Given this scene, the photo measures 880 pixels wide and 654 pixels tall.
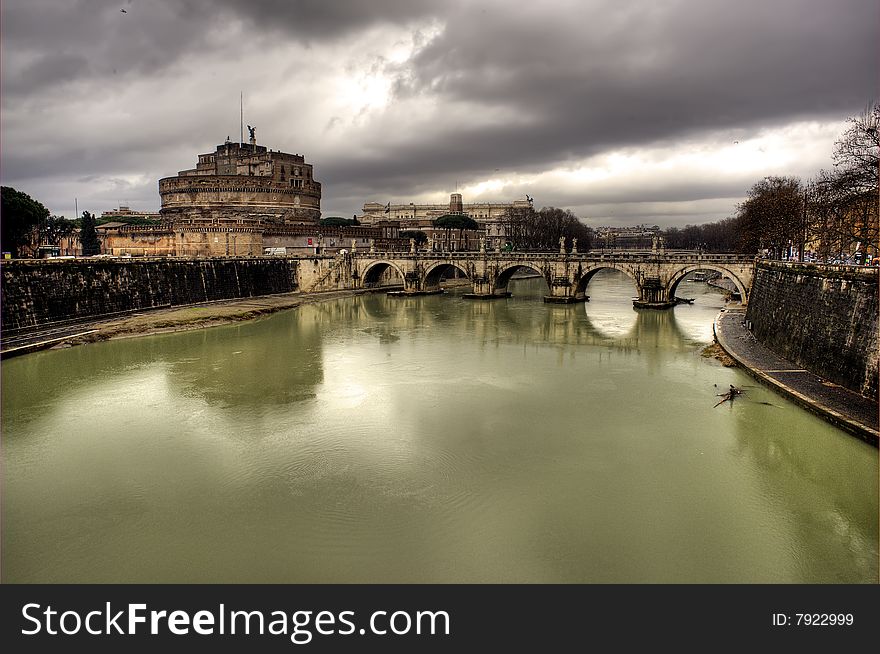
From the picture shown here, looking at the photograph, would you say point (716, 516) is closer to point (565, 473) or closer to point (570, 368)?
point (565, 473)

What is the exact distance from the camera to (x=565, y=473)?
10773 millimetres

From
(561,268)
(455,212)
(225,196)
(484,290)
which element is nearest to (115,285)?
(484,290)

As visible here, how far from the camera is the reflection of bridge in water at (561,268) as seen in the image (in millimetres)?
34594

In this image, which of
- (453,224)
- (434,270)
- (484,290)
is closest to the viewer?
(484,290)

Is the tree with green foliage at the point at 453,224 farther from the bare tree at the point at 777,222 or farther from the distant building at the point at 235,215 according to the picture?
the bare tree at the point at 777,222

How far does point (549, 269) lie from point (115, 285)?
2681 cm

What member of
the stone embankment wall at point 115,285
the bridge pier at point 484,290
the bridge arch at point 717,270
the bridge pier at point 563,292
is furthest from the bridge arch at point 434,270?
the bridge arch at point 717,270

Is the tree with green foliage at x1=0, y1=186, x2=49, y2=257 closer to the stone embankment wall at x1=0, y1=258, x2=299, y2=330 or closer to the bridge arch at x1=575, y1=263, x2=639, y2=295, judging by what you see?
the stone embankment wall at x1=0, y1=258, x2=299, y2=330

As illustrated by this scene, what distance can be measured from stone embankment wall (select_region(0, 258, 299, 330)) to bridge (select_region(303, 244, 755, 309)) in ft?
23.9

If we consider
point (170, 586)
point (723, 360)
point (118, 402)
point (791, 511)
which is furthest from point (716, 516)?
point (118, 402)

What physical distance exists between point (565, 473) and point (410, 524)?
336 centimetres

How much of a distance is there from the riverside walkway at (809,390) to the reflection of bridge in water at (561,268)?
43.8 ft

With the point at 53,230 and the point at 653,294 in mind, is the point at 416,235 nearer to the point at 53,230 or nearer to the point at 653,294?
the point at 53,230

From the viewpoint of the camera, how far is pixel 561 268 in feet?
131
